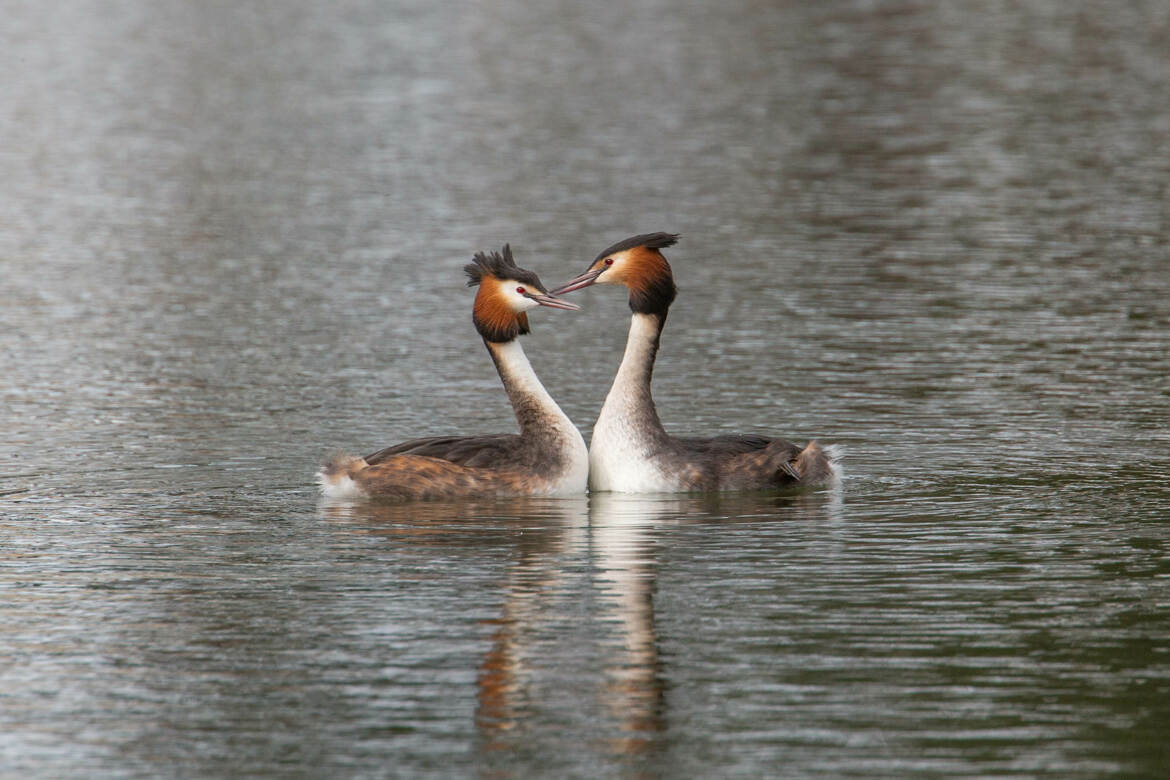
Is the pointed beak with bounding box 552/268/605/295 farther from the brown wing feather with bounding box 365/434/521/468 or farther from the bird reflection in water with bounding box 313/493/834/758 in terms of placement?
the bird reflection in water with bounding box 313/493/834/758

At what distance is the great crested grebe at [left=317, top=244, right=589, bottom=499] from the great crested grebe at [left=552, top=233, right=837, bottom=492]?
0.28 m

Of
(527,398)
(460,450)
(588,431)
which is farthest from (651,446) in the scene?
(588,431)

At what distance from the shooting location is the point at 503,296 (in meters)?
15.4

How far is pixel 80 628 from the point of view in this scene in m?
11.3

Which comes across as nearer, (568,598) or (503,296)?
(568,598)

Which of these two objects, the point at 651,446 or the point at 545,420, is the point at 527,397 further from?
the point at 651,446

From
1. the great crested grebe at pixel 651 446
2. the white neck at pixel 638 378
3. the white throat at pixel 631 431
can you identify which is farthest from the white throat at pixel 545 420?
the white neck at pixel 638 378

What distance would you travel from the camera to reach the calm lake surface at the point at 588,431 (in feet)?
31.9

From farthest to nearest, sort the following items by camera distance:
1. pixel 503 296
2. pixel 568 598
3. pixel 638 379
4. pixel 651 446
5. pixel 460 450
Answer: pixel 638 379, pixel 503 296, pixel 651 446, pixel 460 450, pixel 568 598

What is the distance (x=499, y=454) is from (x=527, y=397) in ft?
1.71

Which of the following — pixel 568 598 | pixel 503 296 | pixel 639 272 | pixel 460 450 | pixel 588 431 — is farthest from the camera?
pixel 588 431

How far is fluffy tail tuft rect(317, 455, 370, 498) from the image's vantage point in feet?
48.8

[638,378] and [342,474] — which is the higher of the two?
[638,378]

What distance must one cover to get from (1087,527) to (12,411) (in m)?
9.70
